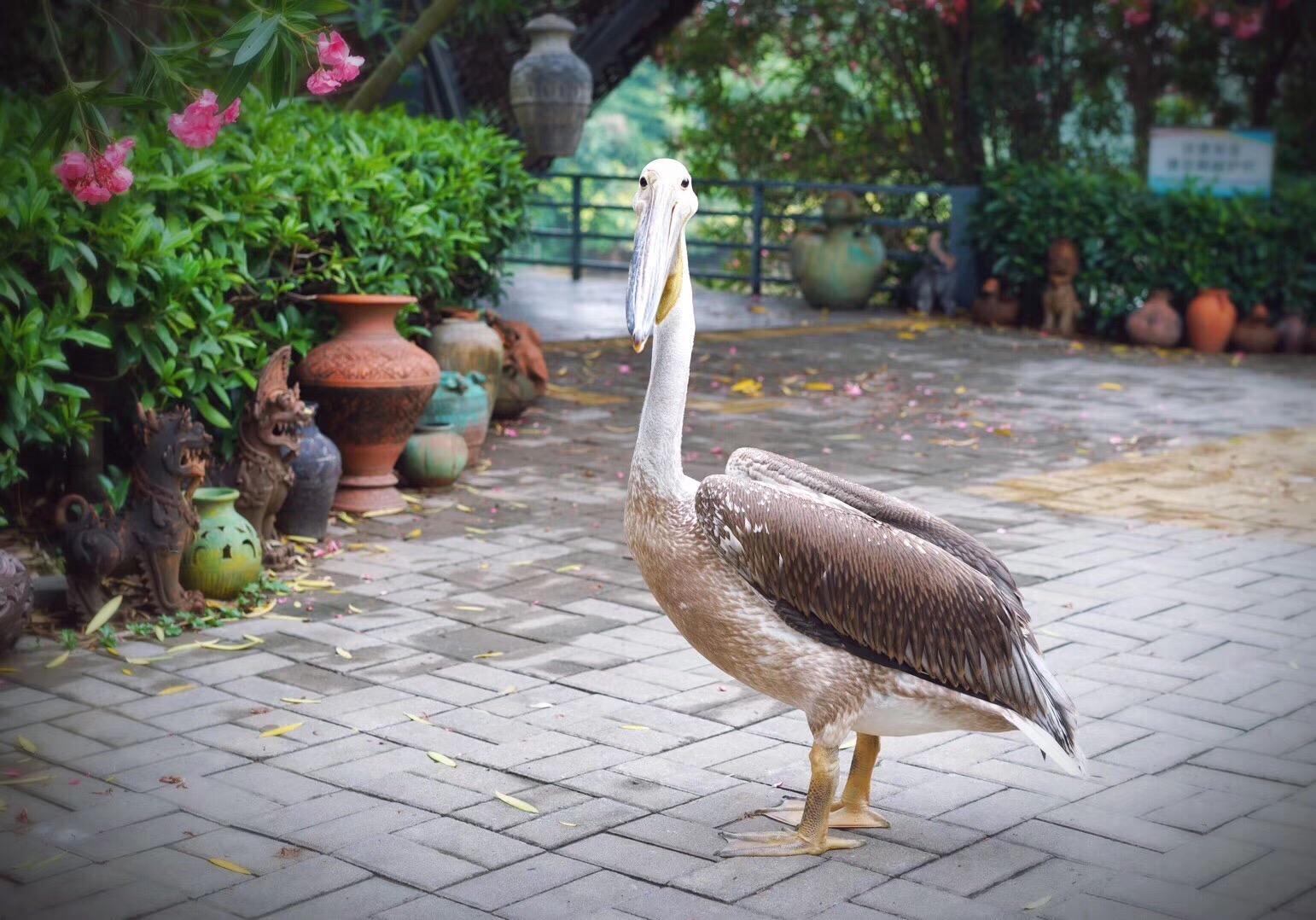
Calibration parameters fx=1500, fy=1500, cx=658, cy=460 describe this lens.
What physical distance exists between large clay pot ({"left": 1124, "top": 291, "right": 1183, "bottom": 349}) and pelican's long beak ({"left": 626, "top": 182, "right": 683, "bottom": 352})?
37.9ft

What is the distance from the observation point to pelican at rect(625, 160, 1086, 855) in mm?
3730

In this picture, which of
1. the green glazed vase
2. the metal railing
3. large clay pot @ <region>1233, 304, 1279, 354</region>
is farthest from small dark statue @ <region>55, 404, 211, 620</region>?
large clay pot @ <region>1233, 304, 1279, 354</region>

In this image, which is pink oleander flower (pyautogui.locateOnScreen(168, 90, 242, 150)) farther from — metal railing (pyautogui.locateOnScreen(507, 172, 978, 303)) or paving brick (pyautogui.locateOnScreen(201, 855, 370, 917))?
metal railing (pyautogui.locateOnScreen(507, 172, 978, 303))

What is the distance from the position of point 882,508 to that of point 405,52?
6.25m

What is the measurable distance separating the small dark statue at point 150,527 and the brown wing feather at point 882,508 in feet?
8.00

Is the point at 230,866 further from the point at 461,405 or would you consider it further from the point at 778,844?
the point at 461,405

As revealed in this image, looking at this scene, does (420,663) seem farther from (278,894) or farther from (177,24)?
(177,24)

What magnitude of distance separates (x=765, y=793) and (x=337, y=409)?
3639 mm

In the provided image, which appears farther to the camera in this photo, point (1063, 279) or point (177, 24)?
point (1063, 279)

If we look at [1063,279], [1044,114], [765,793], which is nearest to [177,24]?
[765,793]

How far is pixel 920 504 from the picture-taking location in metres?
7.54

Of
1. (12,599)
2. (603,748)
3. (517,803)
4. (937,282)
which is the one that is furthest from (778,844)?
(937,282)

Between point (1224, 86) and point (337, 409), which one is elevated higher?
point (1224, 86)

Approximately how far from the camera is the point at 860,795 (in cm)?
400
